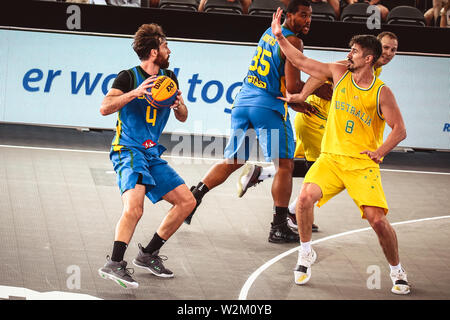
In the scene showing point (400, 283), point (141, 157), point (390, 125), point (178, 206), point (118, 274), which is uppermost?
point (390, 125)

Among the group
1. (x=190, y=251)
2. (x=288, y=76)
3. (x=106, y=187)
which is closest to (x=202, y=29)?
(x=106, y=187)

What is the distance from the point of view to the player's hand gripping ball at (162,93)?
18.2 ft

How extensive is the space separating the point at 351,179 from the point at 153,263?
1.67m

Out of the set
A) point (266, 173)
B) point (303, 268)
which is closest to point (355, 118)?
point (303, 268)

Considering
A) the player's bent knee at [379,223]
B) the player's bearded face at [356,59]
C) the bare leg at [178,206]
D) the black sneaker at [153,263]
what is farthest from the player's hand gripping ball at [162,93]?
the player's bent knee at [379,223]

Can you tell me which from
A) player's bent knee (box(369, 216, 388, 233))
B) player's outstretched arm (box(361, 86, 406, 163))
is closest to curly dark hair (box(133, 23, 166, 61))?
player's outstretched arm (box(361, 86, 406, 163))

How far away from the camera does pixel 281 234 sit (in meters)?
7.06

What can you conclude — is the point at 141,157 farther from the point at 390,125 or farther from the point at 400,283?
the point at 400,283

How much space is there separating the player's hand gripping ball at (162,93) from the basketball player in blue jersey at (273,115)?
4.91ft

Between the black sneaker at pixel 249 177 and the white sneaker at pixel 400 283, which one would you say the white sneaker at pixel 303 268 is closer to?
the white sneaker at pixel 400 283

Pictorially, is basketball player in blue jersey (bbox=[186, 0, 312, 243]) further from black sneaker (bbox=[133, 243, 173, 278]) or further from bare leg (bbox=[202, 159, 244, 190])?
black sneaker (bbox=[133, 243, 173, 278])

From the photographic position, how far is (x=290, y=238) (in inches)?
278
